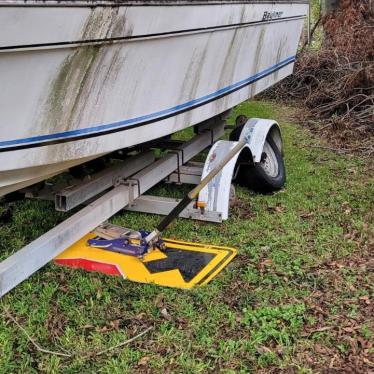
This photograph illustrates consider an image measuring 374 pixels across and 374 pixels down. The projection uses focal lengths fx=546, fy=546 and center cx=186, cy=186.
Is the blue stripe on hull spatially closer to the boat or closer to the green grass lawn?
the boat

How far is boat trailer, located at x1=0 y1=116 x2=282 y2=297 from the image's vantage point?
3400mm

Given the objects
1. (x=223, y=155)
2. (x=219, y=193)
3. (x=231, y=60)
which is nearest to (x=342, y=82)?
(x=231, y=60)

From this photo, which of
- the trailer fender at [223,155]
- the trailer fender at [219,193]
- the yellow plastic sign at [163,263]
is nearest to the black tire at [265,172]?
the trailer fender at [223,155]

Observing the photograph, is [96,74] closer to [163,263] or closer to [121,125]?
[121,125]

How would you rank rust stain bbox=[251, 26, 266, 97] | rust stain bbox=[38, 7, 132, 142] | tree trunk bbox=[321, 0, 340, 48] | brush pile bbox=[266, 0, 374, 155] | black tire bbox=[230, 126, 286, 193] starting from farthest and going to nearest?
1. tree trunk bbox=[321, 0, 340, 48]
2. brush pile bbox=[266, 0, 374, 155]
3. rust stain bbox=[251, 26, 266, 97]
4. black tire bbox=[230, 126, 286, 193]
5. rust stain bbox=[38, 7, 132, 142]

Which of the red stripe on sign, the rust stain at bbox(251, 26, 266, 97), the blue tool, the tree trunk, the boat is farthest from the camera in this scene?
the tree trunk

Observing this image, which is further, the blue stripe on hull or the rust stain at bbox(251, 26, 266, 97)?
the rust stain at bbox(251, 26, 266, 97)

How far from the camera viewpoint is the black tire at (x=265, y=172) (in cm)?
490

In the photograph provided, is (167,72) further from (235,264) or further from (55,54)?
(235,264)

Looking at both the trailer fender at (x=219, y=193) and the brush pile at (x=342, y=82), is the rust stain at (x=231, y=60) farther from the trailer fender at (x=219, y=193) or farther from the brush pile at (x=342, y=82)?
the brush pile at (x=342, y=82)

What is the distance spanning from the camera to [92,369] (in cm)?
269

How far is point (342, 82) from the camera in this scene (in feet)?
25.5

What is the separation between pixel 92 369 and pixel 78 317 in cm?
44

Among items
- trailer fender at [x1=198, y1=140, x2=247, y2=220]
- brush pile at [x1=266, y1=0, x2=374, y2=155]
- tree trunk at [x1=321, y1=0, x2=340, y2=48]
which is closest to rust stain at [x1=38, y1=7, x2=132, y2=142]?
trailer fender at [x1=198, y1=140, x2=247, y2=220]
